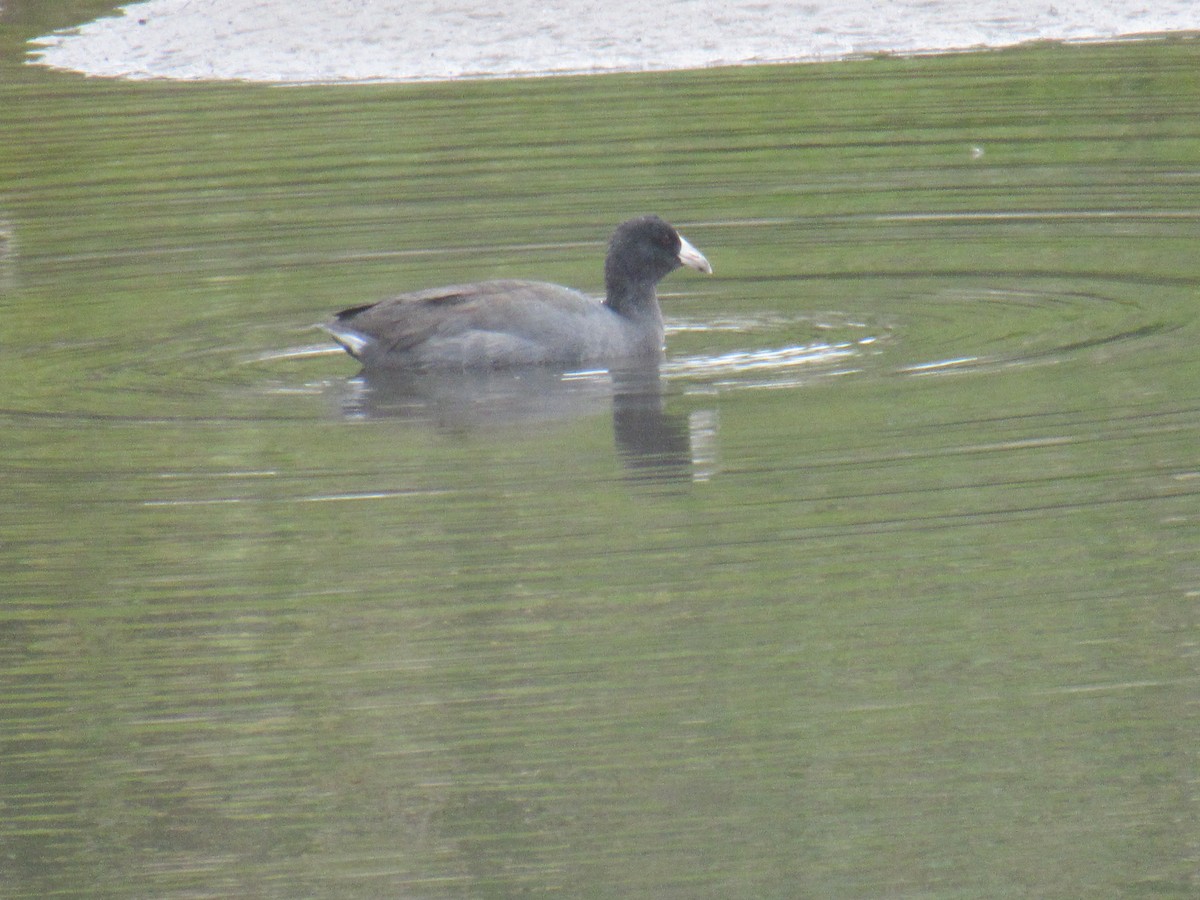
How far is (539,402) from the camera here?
33.4 feet

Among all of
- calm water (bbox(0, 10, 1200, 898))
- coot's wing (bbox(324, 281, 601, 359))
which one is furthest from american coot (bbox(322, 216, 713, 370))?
calm water (bbox(0, 10, 1200, 898))

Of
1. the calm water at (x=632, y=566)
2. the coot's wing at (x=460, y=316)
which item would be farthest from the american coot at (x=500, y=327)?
the calm water at (x=632, y=566)

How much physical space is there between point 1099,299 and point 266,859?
21.8 feet

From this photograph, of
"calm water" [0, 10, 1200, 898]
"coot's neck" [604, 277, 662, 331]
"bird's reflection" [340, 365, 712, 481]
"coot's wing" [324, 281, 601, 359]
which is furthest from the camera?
"coot's neck" [604, 277, 662, 331]

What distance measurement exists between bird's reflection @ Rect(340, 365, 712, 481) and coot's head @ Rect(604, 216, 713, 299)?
0.55 meters

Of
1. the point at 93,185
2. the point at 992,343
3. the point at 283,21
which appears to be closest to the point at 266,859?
the point at 992,343

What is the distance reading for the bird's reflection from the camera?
30.0ft

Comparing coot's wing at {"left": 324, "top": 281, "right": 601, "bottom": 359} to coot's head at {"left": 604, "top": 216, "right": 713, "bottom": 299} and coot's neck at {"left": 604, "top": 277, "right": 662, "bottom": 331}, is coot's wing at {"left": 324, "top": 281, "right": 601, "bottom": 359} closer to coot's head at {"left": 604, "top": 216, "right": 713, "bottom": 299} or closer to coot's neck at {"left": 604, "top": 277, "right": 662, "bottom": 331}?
coot's neck at {"left": 604, "top": 277, "right": 662, "bottom": 331}

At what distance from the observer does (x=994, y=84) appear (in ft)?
62.1

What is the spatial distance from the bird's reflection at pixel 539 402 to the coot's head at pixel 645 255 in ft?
1.82

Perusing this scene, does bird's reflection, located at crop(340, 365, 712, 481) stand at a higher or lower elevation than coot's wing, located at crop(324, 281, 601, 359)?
lower

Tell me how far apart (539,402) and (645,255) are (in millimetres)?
1368

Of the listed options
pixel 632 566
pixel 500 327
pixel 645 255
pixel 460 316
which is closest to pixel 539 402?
pixel 500 327

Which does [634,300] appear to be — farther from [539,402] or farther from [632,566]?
[632,566]
